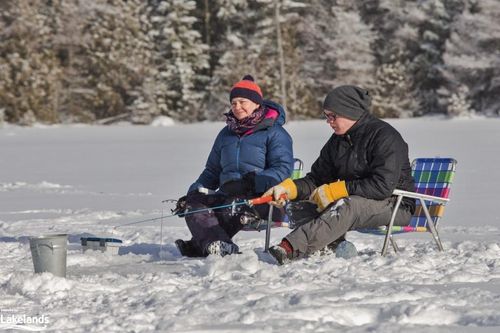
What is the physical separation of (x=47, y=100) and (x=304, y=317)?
27484 millimetres

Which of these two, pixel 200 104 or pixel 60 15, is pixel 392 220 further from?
pixel 60 15

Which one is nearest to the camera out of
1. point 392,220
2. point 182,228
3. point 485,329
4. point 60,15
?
point 485,329

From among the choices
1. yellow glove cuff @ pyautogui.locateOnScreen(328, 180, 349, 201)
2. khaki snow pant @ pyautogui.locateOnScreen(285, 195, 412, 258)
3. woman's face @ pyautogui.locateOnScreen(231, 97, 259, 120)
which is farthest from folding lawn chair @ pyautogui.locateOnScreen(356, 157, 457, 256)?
woman's face @ pyautogui.locateOnScreen(231, 97, 259, 120)

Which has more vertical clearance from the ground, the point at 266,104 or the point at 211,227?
the point at 266,104

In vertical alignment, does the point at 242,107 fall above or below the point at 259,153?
above

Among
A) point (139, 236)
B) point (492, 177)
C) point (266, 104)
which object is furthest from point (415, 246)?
point (492, 177)

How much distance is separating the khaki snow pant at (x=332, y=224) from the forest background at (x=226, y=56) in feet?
79.1

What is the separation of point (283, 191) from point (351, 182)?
0.39m

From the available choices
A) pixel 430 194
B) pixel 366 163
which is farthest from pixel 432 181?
pixel 366 163

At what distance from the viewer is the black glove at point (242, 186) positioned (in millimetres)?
5402

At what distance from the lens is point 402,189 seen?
16.5 feet

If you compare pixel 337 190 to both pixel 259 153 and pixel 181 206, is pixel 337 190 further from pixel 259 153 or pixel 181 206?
pixel 181 206

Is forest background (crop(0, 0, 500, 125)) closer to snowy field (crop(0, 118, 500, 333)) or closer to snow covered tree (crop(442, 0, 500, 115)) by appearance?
snow covered tree (crop(442, 0, 500, 115))

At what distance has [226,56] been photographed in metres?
30.2
